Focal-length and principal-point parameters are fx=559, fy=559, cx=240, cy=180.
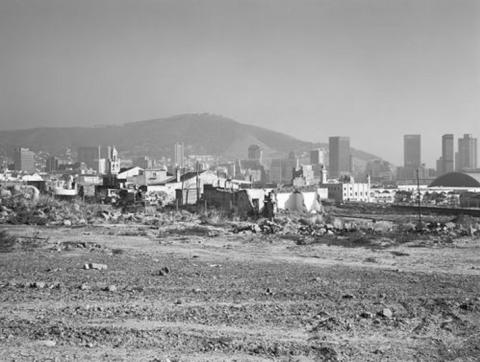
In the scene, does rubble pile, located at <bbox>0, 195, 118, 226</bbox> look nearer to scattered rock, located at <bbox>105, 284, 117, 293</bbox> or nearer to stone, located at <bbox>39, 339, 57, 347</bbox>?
scattered rock, located at <bbox>105, 284, 117, 293</bbox>

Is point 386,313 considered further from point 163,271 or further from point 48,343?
point 163,271

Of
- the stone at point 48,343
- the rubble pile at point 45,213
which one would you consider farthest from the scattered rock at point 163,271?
the rubble pile at point 45,213

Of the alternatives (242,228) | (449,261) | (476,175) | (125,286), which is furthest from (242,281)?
(476,175)

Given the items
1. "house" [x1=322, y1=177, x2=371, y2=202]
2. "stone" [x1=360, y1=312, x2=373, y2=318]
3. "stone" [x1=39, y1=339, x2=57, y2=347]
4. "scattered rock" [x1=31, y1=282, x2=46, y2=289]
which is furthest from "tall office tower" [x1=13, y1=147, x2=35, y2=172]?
"stone" [x1=360, y1=312, x2=373, y2=318]

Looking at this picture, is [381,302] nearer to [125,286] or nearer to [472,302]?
[472,302]

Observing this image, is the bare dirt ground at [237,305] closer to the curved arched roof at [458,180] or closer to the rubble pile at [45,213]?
the rubble pile at [45,213]

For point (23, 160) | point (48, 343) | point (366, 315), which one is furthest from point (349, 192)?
point (23, 160)
